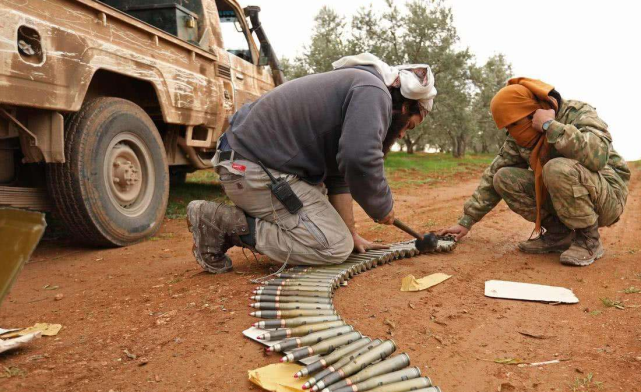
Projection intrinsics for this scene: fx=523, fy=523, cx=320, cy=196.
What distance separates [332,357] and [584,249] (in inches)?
115

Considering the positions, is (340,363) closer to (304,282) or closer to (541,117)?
(304,282)

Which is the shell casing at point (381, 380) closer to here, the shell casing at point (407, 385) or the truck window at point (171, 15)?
the shell casing at point (407, 385)

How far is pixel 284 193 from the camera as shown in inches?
145

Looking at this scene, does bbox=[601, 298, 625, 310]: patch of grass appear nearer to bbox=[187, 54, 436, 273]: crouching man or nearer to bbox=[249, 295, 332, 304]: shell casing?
bbox=[187, 54, 436, 273]: crouching man

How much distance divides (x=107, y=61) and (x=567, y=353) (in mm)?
4360

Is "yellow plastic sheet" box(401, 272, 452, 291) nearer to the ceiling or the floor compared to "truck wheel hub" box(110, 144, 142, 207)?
nearer to the floor

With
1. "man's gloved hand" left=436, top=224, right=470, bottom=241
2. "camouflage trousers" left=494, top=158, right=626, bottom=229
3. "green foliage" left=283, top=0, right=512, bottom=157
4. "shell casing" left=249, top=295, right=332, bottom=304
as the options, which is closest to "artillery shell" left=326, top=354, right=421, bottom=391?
"shell casing" left=249, top=295, right=332, bottom=304

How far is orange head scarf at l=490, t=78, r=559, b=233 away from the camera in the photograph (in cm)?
420

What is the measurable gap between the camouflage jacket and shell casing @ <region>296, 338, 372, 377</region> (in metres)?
2.45

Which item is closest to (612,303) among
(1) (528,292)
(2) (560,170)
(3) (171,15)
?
(1) (528,292)

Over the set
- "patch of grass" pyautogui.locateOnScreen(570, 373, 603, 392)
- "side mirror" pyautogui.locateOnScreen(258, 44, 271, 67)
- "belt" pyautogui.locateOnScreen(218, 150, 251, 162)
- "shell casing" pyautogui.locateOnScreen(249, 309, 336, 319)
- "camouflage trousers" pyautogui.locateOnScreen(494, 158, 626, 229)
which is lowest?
"patch of grass" pyautogui.locateOnScreen(570, 373, 603, 392)

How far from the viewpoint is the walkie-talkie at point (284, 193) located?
3.66 metres

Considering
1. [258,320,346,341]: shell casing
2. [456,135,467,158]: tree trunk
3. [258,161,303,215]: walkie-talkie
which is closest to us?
[258,320,346,341]: shell casing

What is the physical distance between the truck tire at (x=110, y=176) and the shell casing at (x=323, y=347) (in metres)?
3.17
